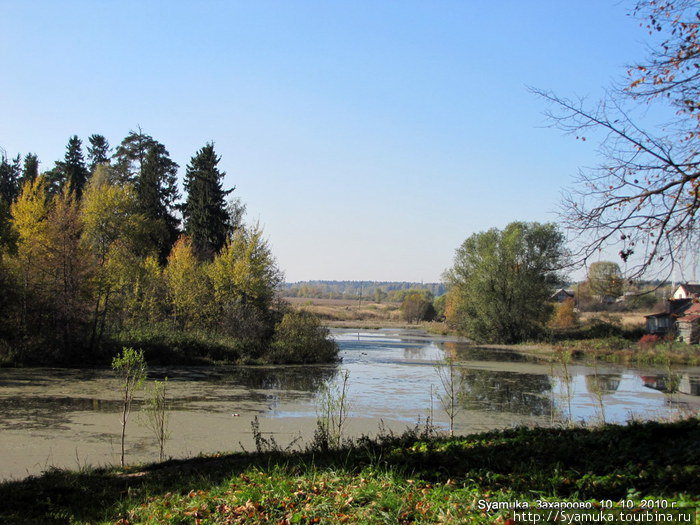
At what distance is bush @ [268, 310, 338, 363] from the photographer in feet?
103

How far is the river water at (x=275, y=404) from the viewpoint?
451 inches

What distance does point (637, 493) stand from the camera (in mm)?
4582

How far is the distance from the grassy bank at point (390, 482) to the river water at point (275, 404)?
60.1 inches

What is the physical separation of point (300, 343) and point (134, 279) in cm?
1083

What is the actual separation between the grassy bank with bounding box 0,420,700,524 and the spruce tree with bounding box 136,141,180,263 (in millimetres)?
37327

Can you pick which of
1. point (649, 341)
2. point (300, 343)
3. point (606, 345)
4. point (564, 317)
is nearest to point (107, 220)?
point (300, 343)

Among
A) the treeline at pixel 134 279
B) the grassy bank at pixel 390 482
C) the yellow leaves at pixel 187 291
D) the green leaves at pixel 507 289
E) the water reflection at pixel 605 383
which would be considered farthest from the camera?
the green leaves at pixel 507 289

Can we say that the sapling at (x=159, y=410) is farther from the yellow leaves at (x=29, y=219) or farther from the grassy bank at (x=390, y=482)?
the yellow leaves at (x=29, y=219)

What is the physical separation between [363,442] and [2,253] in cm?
2271

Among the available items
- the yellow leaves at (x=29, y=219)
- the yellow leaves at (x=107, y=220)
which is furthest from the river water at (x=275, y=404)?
the yellow leaves at (x=107, y=220)

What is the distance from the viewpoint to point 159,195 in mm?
45875

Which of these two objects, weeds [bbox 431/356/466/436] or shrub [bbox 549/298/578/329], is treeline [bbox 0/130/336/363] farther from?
shrub [bbox 549/298/578/329]

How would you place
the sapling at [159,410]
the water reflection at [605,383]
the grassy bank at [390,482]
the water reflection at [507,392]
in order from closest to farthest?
the grassy bank at [390,482]
the sapling at [159,410]
the water reflection at [507,392]
the water reflection at [605,383]

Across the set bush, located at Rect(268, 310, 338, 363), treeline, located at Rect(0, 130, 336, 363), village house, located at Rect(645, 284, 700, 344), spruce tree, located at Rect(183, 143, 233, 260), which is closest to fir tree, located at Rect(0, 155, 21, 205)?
treeline, located at Rect(0, 130, 336, 363)
